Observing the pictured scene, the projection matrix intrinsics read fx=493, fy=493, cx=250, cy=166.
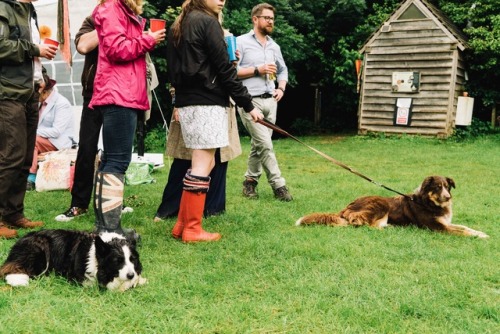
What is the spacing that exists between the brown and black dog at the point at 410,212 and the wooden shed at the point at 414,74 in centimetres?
1167

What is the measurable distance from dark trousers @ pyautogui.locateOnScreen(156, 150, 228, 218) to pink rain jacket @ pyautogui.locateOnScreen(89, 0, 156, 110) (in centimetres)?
122

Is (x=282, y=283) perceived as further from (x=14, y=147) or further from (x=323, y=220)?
(x=14, y=147)

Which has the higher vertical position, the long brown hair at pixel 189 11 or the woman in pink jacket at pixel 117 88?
the long brown hair at pixel 189 11

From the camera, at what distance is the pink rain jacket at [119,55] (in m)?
3.47

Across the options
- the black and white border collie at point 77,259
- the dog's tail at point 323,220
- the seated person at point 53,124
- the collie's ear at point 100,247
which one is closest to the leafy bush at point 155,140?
the seated person at point 53,124

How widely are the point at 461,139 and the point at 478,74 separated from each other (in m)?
2.77

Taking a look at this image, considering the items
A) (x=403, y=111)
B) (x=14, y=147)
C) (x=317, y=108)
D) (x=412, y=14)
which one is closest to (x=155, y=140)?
(x=403, y=111)

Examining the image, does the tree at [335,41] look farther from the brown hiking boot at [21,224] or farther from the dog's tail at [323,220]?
the dog's tail at [323,220]

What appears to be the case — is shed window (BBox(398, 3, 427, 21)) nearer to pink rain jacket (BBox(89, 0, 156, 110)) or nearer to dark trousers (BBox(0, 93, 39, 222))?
pink rain jacket (BBox(89, 0, 156, 110))

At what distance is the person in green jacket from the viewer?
3877 millimetres

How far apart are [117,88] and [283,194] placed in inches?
112

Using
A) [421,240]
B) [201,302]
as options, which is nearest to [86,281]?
[201,302]

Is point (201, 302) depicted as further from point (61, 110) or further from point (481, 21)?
point (481, 21)

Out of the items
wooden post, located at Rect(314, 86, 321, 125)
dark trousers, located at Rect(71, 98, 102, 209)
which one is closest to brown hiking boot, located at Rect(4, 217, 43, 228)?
dark trousers, located at Rect(71, 98, 102, 209)
